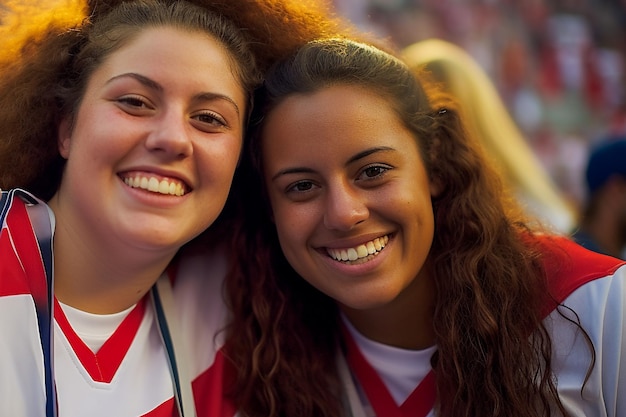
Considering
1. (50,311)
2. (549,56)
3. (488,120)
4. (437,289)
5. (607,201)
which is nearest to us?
(50,311)

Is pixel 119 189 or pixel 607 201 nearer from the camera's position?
pixel 119 189

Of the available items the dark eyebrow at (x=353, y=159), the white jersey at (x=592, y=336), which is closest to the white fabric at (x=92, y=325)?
the dark eyebrow at (x=353, y=159)

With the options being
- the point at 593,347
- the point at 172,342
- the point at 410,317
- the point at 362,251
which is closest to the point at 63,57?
the point at 172,342

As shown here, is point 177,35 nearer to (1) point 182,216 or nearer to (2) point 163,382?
(1) point 182,216

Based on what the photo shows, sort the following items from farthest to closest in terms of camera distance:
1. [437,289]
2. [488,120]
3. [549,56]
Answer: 1. [549,56]
2. [488,120]
3. [437,289]

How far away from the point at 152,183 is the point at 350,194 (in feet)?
1.73

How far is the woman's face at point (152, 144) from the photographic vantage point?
191cm

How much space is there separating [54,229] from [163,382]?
0.52 meters

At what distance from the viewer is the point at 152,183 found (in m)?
1.92

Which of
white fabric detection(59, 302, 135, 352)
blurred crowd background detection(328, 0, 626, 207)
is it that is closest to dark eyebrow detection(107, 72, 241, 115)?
white fabric detection(59, 302, 135, 352)

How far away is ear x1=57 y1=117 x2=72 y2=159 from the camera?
6.81 feet

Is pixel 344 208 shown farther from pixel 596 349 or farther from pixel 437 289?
pixel 596 349

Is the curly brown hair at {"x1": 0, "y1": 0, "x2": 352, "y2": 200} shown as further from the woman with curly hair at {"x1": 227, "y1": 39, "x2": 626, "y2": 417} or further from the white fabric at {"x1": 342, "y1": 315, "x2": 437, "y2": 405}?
the white fabric at {"x1": 342, "y1": 315, "x2": 437, "y2": 405}

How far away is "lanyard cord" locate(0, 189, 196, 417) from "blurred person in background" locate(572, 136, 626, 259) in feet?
7.14
